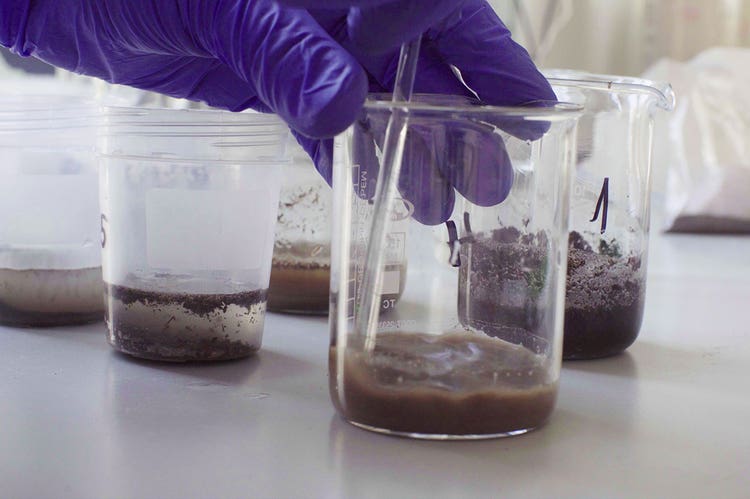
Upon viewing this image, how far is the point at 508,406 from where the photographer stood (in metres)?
0.74

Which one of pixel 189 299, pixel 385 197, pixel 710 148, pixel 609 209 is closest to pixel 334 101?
pixel 385 197

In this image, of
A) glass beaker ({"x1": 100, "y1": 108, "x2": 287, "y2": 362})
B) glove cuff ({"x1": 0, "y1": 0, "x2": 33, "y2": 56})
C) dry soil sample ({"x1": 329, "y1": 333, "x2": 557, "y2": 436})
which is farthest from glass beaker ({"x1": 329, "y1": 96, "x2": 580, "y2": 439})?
glove cuff ({"x1": 0, "y1": 0, "x2": 33, "y2": 56})

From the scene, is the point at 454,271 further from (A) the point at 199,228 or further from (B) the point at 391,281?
(A) the point at 199,228

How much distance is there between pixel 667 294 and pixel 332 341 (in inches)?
33.9

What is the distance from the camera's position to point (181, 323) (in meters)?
0.94

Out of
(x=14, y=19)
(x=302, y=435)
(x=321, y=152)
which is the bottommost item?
(x=302, y=435)

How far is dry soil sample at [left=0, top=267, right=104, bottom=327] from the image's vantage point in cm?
110

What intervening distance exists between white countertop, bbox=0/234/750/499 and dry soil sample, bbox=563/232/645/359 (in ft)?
0.10

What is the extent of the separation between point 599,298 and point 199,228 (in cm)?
43

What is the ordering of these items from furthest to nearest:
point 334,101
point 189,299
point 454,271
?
point 189,299 < point 454,271 < point 334,101

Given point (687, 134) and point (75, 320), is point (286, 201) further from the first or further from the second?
point (687, 134)

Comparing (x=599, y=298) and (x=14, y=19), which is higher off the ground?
(x=14, y=19)

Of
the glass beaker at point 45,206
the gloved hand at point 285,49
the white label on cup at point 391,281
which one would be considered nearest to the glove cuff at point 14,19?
the gloved hand at point 285,49

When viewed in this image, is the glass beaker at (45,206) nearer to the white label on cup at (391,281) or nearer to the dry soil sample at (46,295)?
the dry soil sample at (46,295)
